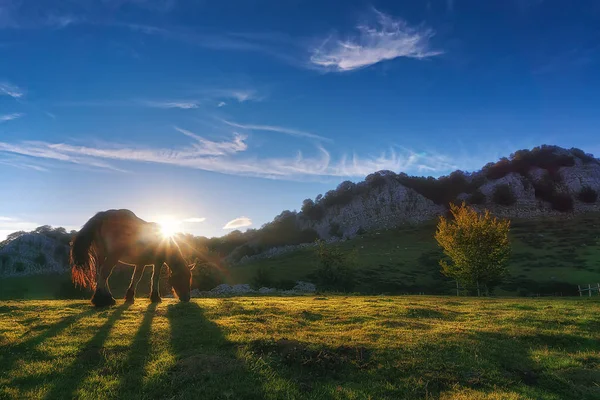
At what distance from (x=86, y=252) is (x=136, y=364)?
11060 millimetres

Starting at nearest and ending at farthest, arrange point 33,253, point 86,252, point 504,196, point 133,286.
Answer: point 86,252
point 133,286
point 33,253
point 504,196

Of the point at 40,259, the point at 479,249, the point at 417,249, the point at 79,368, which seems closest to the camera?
the point at 79,368

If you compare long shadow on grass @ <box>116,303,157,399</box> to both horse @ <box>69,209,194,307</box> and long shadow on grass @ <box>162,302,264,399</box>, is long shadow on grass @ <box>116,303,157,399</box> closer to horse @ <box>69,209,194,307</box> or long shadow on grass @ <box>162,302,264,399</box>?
long shadow on grass @ <box>162,302,264,399</box>

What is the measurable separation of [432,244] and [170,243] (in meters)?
113

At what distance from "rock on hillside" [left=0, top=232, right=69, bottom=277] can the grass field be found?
121 meters

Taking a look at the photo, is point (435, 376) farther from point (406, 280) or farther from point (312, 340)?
point (406, 280)

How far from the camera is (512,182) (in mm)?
197250

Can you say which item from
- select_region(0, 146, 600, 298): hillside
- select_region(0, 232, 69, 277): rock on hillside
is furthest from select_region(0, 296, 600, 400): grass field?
select_region(0, 232, 69, 277): rock on hillside

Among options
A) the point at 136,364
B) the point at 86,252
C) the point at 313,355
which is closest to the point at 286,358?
the point at 313,355

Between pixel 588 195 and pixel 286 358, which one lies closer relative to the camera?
pixel 286 358

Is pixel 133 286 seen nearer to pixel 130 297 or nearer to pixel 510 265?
pixel 130 297

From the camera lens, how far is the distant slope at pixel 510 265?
7112cm

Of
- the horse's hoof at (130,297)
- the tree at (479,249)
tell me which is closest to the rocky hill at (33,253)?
the horse's hoof at (130,297)

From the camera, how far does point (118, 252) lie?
18.6 m
